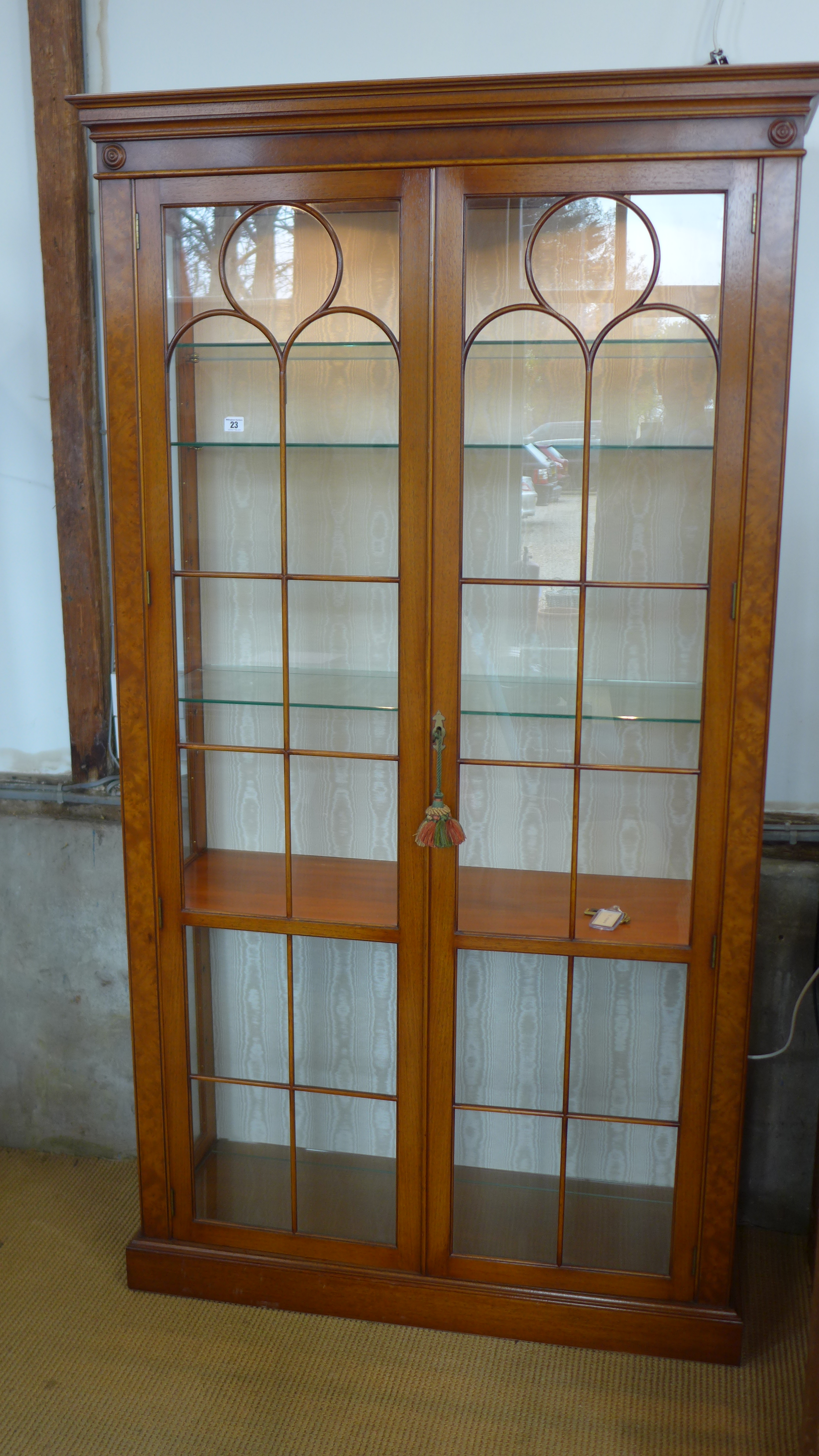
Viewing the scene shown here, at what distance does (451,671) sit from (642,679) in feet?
1.17

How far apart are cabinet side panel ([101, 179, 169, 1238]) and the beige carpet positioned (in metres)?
0.24

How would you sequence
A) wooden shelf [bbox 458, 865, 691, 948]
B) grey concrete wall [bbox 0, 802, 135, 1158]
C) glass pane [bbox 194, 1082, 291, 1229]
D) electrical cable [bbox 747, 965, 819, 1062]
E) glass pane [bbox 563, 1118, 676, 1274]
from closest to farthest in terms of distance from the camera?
1. wooden shelf [bbox 458, 865, 691, 948]
2. glass pane [bbox 563, 1118, 676, 1274]
3. glass pane [bbox 194, 1082, 291, 1229]
4. electrical cable [bbox 747, 965, 819, 1062]
5. grey concrete wall [bbox 0, 802, 135, 1158]

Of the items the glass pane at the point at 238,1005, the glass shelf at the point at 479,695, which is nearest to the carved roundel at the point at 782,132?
the glass shelf at the point at 479,695

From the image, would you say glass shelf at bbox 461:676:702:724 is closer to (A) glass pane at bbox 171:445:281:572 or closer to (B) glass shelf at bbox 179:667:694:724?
(B) glass shelf at bbox 179:667:694:724

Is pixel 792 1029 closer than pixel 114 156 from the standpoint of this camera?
No

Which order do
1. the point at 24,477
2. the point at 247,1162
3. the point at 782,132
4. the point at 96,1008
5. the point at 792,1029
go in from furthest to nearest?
the point at 96,1008
the point at 24,477
the point at 792,1029
the point at 247,1162
the point at 782,132

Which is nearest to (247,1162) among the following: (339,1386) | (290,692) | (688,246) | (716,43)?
(339,1386)

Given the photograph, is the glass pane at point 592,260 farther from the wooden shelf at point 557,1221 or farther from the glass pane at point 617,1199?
the wooden shelf at point 557,1221

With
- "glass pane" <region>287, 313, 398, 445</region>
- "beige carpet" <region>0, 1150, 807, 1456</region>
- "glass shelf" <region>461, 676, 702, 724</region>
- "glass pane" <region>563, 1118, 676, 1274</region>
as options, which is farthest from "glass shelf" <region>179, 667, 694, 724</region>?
"beige carpet" <region>0, 1150, 807, 1456</region>

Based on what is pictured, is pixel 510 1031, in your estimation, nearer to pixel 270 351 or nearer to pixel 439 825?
pixel 439 825

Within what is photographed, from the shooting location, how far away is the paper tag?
6.53ft

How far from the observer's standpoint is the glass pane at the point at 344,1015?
2143 mm

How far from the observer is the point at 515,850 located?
205cm

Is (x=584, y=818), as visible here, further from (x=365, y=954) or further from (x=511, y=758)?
(x=365, y=954)
